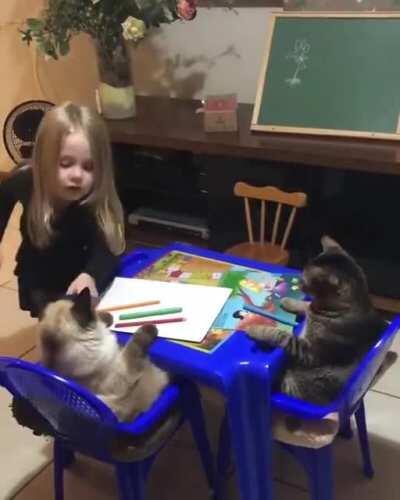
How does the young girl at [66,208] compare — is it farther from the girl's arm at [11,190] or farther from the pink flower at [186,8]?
the pink flower at [186,8]

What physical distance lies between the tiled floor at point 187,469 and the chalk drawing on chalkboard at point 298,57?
108 cm

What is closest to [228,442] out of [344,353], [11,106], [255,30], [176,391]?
[176,391]

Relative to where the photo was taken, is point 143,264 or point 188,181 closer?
point 143,264

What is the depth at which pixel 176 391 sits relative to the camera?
48.8 inches

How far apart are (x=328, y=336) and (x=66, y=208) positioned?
0.79 meters

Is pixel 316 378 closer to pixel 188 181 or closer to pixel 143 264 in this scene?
pixel 143 264

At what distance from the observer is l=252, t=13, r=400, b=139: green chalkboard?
6.61 feet

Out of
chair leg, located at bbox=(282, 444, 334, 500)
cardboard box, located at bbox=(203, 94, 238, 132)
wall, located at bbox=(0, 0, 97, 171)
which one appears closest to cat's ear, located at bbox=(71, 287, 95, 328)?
chair leg, located at bbox=(282, 444, 334, 500)

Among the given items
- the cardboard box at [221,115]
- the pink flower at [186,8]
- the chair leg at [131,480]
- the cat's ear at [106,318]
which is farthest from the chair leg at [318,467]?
the pink flower at [186,8]

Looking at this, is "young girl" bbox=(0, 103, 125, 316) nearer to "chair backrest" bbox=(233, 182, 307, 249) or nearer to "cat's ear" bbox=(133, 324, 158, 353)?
"cat's ear" bbox=(133, 324, 158, 353)

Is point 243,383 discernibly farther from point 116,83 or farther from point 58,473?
point 116,83

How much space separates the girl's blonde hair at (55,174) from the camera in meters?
1.48

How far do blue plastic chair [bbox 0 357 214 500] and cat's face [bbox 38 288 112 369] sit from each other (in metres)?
0.06

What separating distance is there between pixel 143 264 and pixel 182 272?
12 cm
